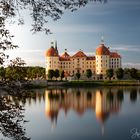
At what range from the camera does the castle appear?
2864 inches

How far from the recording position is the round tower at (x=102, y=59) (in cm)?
7162

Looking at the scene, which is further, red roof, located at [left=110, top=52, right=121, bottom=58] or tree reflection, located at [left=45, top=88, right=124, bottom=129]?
red roof, located at [left=110, top=52, right=121, bottom=58]

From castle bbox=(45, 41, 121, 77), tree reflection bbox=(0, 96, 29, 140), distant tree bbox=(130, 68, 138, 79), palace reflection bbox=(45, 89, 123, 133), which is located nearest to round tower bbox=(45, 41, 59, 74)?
castle bbox=(45, 41, 121, 77)

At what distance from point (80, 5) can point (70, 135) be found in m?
10.6

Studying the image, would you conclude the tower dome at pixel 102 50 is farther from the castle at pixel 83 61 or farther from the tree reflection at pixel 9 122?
the tree reflection at pixel 9 122

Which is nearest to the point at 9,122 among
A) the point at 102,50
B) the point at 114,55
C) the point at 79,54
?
the point at 102,50

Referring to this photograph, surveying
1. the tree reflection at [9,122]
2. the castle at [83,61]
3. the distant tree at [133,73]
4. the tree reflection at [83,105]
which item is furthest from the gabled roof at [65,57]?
the tree reflection at [9,122]

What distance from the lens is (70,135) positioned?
13508 millimetres

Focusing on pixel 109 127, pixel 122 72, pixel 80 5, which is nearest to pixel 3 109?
pixel 80 5

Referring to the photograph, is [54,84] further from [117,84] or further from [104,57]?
[104,57]

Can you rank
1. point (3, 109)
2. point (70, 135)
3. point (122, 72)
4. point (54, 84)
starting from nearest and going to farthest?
point (3, 109), point (70, 135), point (54, 84), point (122, 72)

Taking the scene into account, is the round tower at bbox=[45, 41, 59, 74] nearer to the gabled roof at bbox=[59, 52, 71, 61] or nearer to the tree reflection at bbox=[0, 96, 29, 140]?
the gabled roof at bbox=[59, 52, 71, 61]

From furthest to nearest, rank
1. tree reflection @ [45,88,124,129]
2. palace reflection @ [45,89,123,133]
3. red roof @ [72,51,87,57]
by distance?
red roof @ [72,51,87,57] < tree reflection @ [45,88,124,129] < palace reflection @ [45,89,123,133]

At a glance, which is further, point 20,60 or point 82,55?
point 82,55
